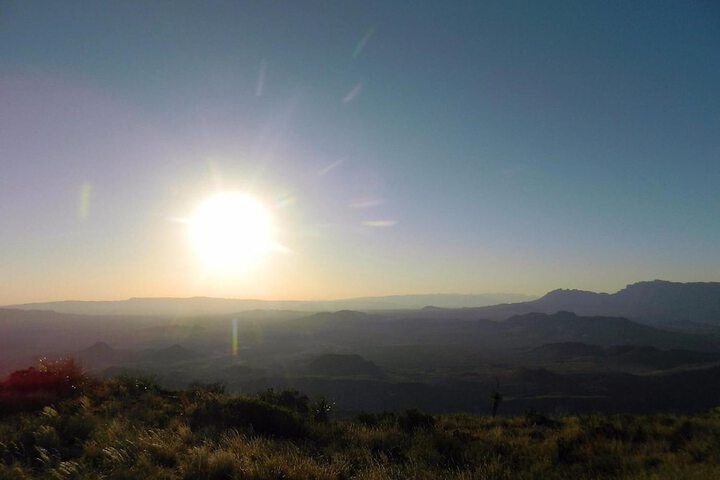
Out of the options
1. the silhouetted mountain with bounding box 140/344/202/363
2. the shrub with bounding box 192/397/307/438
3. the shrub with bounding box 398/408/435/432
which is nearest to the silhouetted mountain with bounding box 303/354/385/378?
the silhouetted mountain with bounding box 140/344/202/363

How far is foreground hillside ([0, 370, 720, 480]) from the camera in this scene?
6.93 m

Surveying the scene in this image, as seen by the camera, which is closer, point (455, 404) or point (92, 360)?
point (455, 404)

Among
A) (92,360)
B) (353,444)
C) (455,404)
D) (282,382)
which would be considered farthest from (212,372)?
(353,444)

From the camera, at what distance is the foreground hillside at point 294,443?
6926 mm

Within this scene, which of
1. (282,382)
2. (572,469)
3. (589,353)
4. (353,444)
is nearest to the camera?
(572,469)

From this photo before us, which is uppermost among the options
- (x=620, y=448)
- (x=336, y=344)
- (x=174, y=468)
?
(x=174, y=468)

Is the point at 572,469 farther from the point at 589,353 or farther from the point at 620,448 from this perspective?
the point at 589,353

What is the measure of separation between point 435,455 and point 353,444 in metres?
1.92

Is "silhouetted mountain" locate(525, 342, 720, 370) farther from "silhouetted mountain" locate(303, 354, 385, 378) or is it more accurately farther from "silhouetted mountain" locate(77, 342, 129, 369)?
"silhouetted mountain" locate(77, 342, 129, 369)

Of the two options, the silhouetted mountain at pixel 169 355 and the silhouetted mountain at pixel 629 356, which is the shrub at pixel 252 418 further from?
the silhouetted mountain at pixel 169 355

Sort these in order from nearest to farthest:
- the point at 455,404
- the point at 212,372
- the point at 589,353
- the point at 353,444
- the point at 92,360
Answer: the point at 353,444, the point at 455,404, the point at 212,372, the point at 92,360, the point at 589,353

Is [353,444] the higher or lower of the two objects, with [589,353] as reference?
higher

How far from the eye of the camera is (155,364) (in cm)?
13012

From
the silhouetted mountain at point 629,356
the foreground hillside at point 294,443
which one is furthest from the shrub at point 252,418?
the silhouetted mountain at point 629,356
